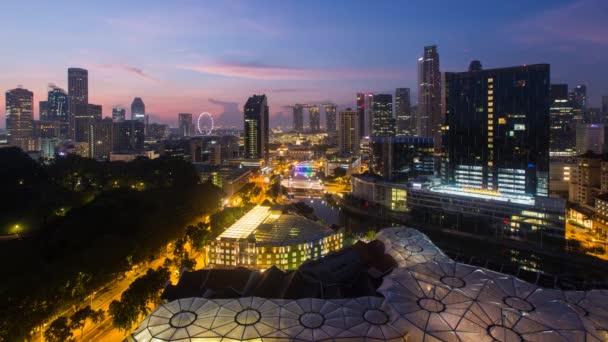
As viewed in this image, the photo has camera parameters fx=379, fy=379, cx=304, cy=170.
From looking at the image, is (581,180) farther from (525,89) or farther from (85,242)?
(85,242)

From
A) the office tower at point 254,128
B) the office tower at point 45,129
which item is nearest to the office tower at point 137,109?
the office tower at point 45,129

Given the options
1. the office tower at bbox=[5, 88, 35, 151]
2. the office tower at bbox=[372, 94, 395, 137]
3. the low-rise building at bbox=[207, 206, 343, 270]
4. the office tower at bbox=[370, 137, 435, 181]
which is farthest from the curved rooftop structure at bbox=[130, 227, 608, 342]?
the office tower at bbox=[5, 88, 35, 151]

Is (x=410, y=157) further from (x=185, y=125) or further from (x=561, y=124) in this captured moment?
(x=185, y=125)

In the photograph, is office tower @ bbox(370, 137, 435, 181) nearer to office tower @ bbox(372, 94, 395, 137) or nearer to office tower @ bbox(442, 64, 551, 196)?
office tower @ bbox(442, 64, 551, 196)

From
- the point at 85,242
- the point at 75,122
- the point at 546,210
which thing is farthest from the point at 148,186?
the point at 75,122

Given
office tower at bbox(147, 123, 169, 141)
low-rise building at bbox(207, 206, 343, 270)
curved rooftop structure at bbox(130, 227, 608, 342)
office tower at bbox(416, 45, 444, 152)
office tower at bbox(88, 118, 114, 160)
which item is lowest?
low-rise building at bbox(207, 206, 343, 270)

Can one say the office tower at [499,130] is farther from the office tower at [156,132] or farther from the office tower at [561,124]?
the office tower at [156,132]
